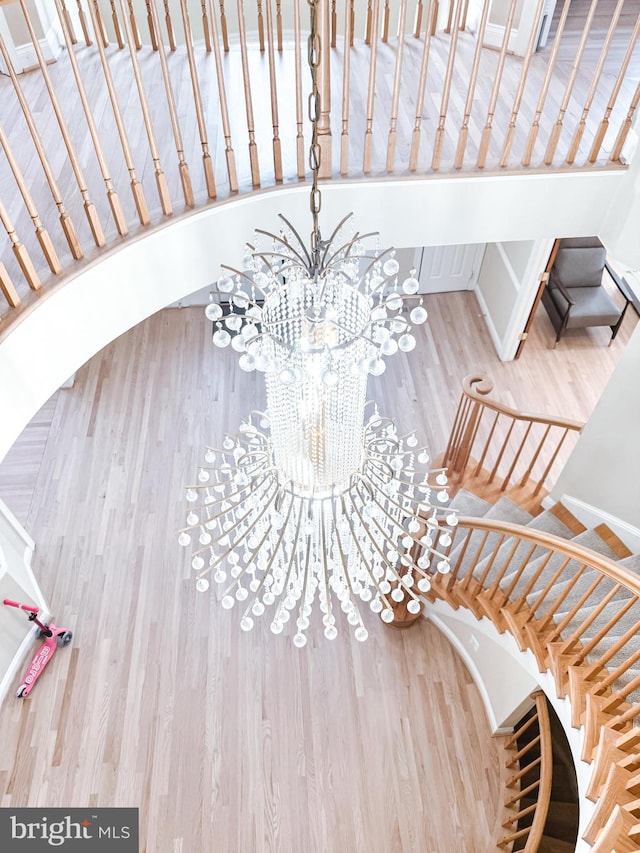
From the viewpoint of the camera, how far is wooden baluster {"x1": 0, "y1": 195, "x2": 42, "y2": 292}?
2.38 meters

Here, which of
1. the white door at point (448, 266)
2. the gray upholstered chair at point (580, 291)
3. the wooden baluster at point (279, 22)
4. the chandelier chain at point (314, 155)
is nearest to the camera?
the chandelier chain at point (314, 155)

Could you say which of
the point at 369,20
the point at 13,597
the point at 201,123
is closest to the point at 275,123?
the point at 201,123

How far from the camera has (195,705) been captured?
4.61 m

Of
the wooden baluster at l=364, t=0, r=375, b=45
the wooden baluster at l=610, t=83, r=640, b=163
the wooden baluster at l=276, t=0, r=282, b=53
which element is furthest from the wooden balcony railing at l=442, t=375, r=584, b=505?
the wooden baluster at l=276, t=0, r=282, b=53

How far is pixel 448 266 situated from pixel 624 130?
3819mm

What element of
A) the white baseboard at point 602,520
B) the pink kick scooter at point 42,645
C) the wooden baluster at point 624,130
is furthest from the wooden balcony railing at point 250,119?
the pink kick scooter at point 42,645

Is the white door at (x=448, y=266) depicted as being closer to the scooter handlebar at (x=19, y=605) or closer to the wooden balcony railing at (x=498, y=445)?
the wooden balcony railing at (x=498, y=445)

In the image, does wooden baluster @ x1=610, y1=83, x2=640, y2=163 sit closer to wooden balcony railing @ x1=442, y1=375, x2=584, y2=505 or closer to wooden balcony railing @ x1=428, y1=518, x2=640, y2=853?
wooden balcony railing @ x1=442, y1=375, x2=584, y2=505

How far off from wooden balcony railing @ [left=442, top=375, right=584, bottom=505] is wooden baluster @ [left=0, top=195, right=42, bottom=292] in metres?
2.97

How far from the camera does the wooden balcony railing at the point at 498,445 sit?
14.9ft

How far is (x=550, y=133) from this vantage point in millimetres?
3615

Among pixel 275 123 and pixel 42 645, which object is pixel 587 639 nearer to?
pixel 275 123

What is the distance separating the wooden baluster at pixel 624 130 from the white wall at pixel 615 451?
1.03 m

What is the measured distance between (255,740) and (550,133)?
429cm
